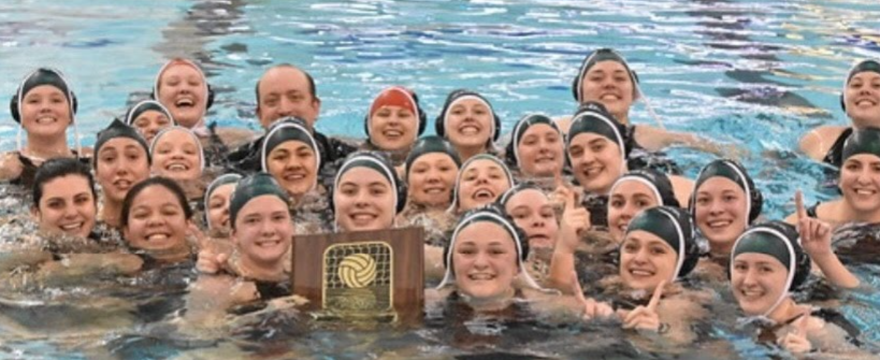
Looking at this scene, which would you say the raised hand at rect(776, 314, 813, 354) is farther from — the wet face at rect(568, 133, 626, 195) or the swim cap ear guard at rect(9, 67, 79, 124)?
the swim cap ear guard at rect(9, 67, 79, 124)

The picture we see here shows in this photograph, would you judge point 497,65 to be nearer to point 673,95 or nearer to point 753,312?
point 673,95

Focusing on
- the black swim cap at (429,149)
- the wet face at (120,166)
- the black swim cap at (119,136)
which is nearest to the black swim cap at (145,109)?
the black swim cap at (119,136)

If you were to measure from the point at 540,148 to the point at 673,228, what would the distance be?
200 centimetres

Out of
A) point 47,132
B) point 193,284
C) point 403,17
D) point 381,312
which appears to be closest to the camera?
point 381,312

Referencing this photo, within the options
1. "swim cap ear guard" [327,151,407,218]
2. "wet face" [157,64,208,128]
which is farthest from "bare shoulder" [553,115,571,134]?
"swim cap ear guard" [327,151,407,218]

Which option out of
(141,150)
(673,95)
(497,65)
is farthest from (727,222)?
(497,65)

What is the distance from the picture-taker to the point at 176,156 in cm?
752

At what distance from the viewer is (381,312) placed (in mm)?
5738

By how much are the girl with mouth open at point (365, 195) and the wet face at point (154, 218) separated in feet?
2.59

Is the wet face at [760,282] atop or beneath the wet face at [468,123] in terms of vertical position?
beneath

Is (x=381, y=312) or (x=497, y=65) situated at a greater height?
(x=497, y=65)

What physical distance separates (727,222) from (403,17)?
862cm

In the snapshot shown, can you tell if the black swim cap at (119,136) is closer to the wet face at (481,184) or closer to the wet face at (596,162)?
the wet face at (481,184)

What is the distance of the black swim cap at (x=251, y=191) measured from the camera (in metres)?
6.04
